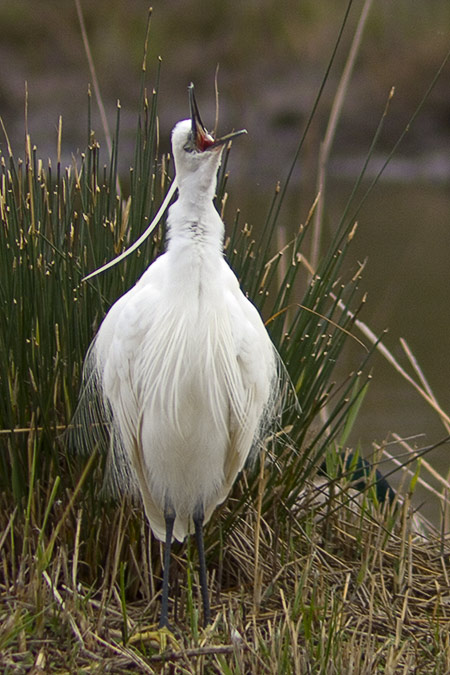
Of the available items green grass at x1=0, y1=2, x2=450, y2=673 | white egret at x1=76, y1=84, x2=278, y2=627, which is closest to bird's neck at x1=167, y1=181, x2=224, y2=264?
white egret at x1=76, y1=84, x2=278, y2=627

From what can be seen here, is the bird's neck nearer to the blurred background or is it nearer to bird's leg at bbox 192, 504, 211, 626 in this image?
bird's leg at bbox 192, 504, 211, 626

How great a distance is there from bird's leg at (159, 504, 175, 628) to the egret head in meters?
0.78

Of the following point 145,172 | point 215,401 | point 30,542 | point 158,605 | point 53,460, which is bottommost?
point 158,605

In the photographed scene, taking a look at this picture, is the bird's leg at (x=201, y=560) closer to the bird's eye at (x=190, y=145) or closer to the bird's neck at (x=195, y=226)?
the bird's neck at (x=195, y=226)

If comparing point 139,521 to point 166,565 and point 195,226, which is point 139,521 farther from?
point 195,226

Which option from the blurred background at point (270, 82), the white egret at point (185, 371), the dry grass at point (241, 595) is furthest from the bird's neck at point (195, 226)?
the blurred background at point (270, 82)

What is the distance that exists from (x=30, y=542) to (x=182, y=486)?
371 millimetres

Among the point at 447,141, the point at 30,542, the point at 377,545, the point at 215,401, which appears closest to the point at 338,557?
the point at 377,545

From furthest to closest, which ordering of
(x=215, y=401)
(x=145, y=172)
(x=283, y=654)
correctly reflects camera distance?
(x=145, y=172)
(x=215, y=401)
(x=283, y=654)

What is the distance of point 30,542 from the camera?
2.41 meters

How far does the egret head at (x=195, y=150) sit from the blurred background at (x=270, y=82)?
25.7ft

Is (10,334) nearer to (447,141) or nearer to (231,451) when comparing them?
(231,451)

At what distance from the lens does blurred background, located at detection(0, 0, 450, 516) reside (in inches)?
494

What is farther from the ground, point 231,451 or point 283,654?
point 231,451
